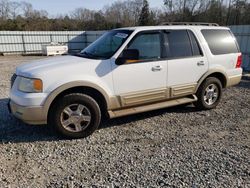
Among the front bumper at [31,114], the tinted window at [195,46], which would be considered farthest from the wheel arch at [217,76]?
the front bumper at [31,114]

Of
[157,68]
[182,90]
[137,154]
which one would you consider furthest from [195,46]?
[137,154]

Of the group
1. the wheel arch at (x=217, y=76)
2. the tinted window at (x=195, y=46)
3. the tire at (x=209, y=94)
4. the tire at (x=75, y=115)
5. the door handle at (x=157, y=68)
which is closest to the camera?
the tire at (x=75, y=115)

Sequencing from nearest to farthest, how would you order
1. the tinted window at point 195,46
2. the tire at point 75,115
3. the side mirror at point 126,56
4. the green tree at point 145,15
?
the tire at point 75,115
the side mirror at point 126,56
the tinted window at point 195,46
the green tree at point 145,15

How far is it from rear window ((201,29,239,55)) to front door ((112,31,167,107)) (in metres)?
1.34

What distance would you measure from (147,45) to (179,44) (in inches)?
30.9

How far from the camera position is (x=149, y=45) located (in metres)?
4.71

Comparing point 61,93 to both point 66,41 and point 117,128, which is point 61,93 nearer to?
point 117,128

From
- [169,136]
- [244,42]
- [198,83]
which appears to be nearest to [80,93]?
[169,136]

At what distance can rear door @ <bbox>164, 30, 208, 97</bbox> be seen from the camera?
4.91 metres

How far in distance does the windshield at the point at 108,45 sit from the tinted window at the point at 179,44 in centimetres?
90

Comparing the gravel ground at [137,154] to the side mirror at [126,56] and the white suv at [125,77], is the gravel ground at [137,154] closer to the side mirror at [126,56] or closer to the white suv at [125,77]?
the white suv at [125,77]

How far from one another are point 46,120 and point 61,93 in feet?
1.64

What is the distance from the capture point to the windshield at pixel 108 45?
4.49m

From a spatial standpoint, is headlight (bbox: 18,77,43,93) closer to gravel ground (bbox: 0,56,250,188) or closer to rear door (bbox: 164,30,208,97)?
gravel ground (bbox: 0,56,250,188)
